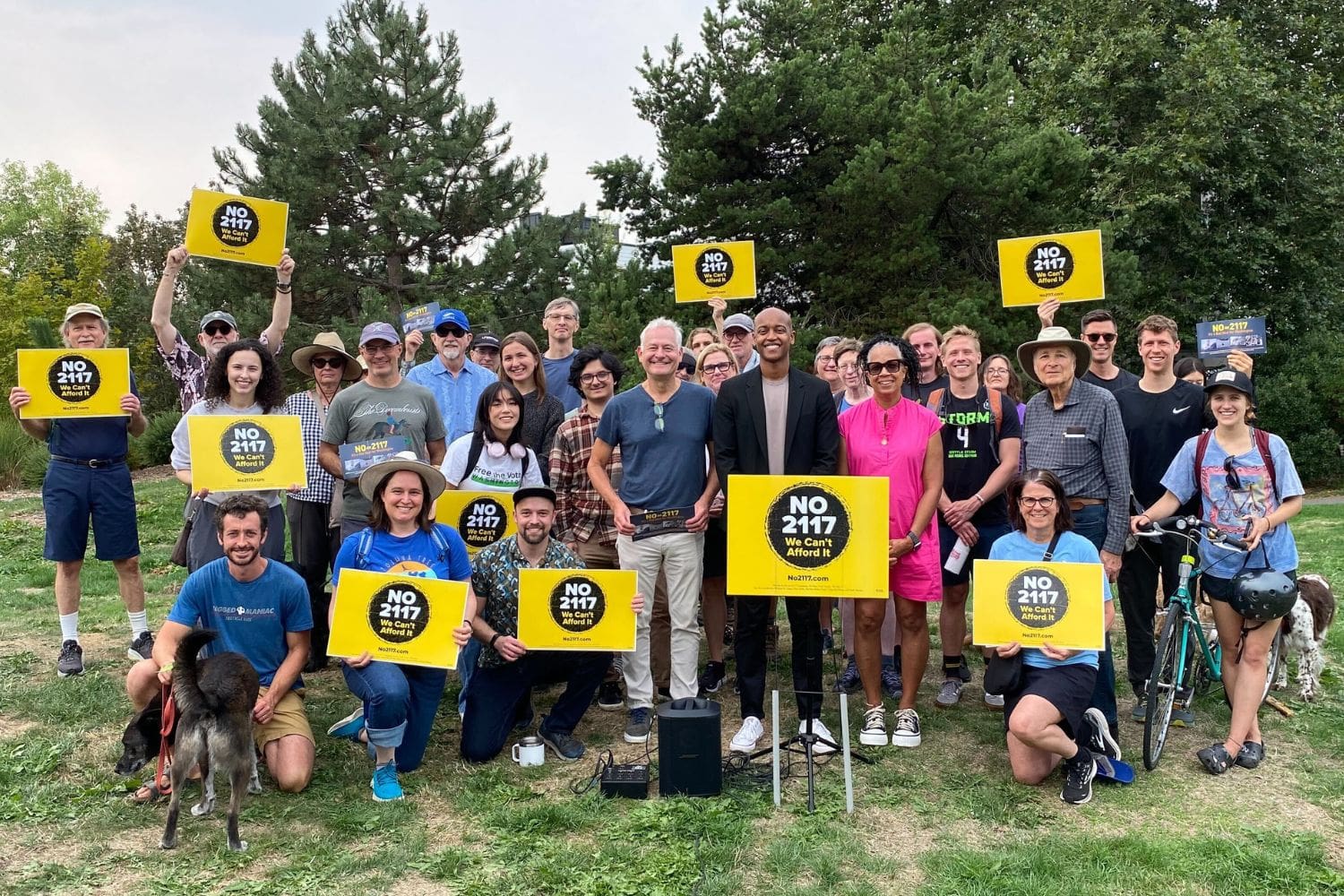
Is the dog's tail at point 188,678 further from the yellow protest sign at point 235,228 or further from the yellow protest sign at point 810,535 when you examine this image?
the yellow protest sign at point 235,228

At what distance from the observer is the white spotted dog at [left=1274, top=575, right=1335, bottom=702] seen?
19.8 feet

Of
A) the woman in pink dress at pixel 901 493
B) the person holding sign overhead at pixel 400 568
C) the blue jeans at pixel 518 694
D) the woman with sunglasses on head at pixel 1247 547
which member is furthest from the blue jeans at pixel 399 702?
the woman with sunglasses on head at pixel 1247 547

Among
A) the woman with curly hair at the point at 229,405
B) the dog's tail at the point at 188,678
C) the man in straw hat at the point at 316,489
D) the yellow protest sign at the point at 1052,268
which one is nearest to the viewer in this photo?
the dog's tail at the point at 188,678

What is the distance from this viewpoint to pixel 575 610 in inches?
205

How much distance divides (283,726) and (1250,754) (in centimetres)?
494

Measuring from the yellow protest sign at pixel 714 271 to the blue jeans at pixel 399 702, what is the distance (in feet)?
15.4

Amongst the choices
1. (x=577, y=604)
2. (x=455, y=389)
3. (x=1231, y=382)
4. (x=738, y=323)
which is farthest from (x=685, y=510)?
(x=1231, y=382)

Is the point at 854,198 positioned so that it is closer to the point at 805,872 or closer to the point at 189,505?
the point at 189,505

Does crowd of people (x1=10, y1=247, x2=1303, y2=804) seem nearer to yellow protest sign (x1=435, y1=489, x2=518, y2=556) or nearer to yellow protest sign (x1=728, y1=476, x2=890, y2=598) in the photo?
yellow protest sign (x1=435, y1=489, x2=518, y2=556)

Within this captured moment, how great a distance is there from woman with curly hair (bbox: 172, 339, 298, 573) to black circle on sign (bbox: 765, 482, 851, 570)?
2.96 m

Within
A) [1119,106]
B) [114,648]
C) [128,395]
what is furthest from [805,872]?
[1119,106]

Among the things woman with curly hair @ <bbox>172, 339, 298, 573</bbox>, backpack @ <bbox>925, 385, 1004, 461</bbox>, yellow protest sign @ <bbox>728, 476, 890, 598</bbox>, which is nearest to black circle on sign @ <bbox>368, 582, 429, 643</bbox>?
woman with curly hair @ <bbox>172, 339, 298, 573</bbox>

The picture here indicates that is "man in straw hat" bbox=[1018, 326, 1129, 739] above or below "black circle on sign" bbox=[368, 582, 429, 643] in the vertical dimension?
above

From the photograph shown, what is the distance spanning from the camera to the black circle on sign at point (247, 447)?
18.3ft
